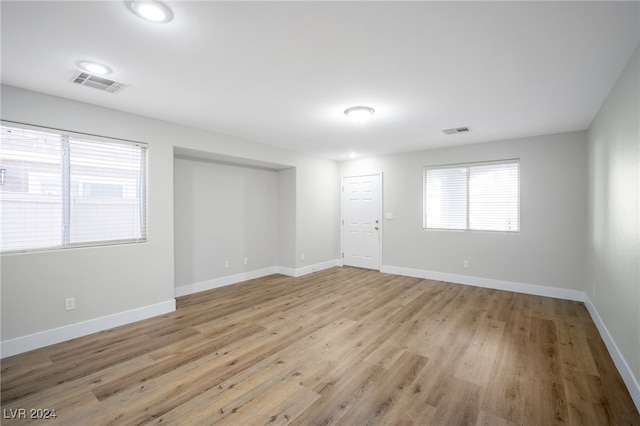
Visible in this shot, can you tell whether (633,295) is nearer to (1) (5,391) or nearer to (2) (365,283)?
(2) (365,283)

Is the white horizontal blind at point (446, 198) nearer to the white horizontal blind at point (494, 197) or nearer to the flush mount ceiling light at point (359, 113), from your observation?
the white horizontal blind at point (494, 197)

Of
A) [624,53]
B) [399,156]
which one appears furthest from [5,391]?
[399,156]

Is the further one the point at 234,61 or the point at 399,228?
the point at 399,228

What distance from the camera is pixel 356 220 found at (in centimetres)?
666

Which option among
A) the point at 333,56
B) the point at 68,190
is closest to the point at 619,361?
the point at 333,56

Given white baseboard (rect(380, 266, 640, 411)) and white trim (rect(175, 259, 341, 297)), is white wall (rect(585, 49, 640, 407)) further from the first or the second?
white trim (rect(175, 259, 341, 297))

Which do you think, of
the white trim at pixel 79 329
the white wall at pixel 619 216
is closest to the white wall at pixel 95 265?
the white trim at pixel 79 329

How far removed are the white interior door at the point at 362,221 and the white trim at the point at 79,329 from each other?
3992 mm

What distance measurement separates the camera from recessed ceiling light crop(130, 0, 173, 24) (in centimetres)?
164

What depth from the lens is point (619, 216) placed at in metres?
2.54

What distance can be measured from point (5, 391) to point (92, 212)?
5.79 feet

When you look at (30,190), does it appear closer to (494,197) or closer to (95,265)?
(95,265)

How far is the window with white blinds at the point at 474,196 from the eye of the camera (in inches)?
190

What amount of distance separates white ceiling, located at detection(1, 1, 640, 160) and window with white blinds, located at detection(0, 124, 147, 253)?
53 centimetres
